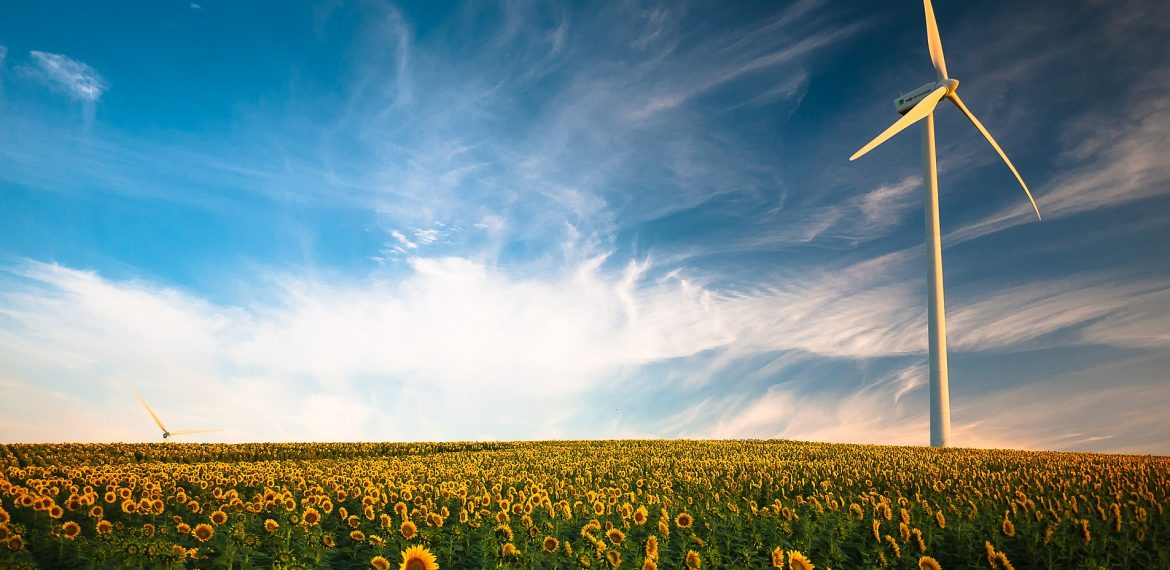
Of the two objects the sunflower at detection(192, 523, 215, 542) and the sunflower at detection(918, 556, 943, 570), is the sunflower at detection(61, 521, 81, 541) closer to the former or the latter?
the sunflower at detection(192, 523, 215, 542)

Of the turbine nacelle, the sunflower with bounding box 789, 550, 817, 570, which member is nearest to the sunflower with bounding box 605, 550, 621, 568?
the sunflower with bounding box 789, 550, 817, 570

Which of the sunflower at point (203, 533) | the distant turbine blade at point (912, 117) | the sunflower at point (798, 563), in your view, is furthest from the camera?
the distant turbine blade at point (912, 117)

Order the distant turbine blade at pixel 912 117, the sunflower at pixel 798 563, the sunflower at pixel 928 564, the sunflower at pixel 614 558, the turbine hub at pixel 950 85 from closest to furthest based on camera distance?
the sunflower at pixel 928 564 → the sunflower at pixel 798 563 → the sunflower at pixel 614 558 → the distant turbine blade at pixel 912 117 → the turbine hub at pixel 950 85

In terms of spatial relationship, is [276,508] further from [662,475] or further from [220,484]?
[662,475]

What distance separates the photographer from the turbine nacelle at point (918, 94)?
1807 inches

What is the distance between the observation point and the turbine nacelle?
151ft

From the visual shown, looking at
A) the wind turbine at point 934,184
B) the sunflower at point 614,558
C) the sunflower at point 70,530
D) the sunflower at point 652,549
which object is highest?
the wind turbine at point 934,184

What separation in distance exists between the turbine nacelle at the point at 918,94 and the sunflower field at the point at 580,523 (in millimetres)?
33963

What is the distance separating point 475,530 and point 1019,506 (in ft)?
34.4

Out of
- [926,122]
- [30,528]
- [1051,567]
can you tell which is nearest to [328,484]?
[30,528]

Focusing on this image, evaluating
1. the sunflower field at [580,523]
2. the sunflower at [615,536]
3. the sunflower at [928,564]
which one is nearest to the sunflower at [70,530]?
the sunflower field at [580,523]

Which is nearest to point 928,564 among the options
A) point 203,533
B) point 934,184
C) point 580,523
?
point 580,523

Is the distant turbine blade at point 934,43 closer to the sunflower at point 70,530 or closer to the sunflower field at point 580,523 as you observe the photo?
the sunflower field at point 580,523

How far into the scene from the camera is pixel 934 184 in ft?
141
